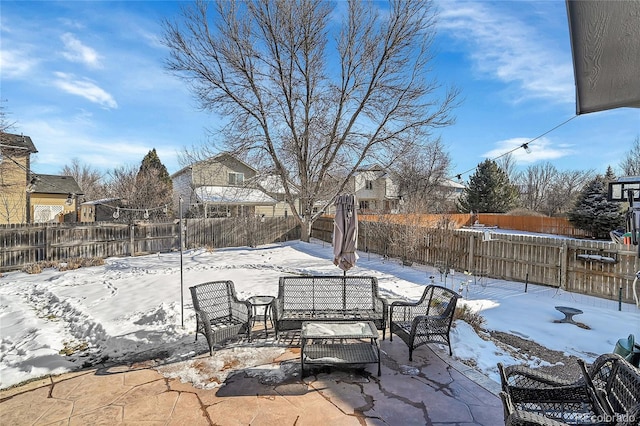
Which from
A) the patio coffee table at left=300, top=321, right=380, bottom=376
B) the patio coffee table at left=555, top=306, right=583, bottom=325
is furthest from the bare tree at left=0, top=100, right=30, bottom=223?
the patio coffee table at left=555, top=306, right=583, bottom=325

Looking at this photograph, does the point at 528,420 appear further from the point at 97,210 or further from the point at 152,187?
the point at 97,210

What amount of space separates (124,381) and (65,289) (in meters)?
5.70

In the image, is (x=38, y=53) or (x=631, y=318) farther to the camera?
(x=38, y=53)

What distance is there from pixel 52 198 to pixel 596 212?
3443 cm

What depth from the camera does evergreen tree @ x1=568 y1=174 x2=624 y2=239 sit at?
1762 centimetres

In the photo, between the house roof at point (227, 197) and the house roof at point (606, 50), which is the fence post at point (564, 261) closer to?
the house roof at point (606, 50)

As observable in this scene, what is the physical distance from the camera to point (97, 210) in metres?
24.3

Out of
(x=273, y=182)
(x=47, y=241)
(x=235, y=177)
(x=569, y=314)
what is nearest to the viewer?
(x=569, y=314)

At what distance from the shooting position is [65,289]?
7.72 m

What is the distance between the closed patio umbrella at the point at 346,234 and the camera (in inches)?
210

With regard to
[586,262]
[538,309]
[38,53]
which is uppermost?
[38,53]

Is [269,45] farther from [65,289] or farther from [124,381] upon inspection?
[124,381]

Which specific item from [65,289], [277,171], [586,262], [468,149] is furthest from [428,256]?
[468,149]

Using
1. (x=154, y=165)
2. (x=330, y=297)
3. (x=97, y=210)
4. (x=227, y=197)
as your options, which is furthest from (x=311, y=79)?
(x=154, y=165)
